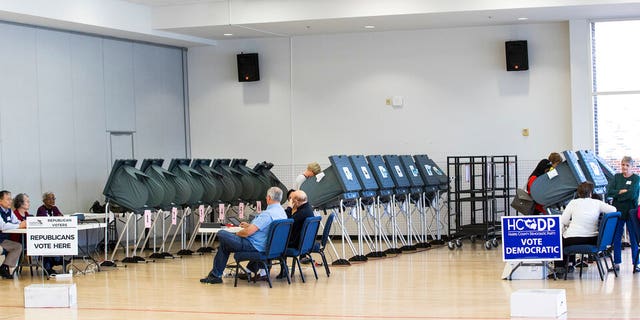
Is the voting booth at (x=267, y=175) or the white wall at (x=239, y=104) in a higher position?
the white wall at (x=239, y=104)

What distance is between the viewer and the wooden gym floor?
8258mm

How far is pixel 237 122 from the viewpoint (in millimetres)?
16938

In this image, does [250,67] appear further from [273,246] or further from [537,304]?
[537,304]

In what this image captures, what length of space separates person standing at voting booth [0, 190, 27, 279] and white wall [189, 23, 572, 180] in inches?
226

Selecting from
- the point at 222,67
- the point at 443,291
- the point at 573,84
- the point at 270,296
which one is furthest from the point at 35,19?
the point at 573,84

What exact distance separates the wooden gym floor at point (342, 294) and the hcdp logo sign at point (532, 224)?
1.79ft

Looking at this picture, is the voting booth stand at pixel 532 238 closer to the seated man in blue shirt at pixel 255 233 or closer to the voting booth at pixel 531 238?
the voting booth at pixel 531 238

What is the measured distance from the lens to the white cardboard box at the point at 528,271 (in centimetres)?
1013

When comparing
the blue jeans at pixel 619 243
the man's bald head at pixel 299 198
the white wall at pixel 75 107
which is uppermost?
the white wall at pixel 75 107

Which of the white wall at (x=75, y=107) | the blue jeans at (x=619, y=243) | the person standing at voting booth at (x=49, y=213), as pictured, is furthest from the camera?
the white wall at (x=75, y=107)

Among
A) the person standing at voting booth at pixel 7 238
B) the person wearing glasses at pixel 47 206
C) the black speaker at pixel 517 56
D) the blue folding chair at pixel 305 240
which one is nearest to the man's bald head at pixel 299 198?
the blue folding chair at pixel 305 240

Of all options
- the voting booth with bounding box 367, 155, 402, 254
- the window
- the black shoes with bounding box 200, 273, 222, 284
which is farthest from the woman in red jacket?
the window

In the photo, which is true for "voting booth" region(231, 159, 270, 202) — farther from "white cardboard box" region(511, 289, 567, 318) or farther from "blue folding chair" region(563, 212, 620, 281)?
"white cardboard box" region(511, 289, 567, 318)

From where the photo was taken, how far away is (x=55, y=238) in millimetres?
9711
